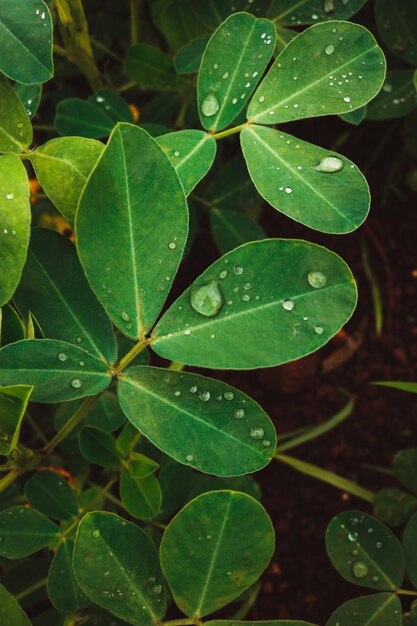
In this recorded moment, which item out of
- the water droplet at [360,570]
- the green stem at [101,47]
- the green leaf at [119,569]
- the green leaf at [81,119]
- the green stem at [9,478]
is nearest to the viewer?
the green leaf at [119,569]

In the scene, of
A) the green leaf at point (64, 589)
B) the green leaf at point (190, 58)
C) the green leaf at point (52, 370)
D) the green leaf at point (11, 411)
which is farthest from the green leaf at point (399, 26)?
the green leaf at point (64, 589)

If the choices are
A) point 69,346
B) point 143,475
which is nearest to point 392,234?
point 143,475

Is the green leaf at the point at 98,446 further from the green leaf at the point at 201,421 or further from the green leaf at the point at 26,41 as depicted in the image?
the green leaf at the point at 26,41

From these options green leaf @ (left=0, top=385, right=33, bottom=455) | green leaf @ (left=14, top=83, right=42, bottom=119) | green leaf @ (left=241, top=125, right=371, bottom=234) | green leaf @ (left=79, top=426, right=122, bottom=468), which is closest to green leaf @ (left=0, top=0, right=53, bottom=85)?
green leaf @ (left=14, top=83, right=42, bottom=119)

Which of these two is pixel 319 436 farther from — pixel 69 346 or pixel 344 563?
pixel 69 346

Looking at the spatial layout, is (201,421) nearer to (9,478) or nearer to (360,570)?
(9,478)

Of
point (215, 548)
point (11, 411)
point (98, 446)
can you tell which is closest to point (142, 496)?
point (98, 446)
